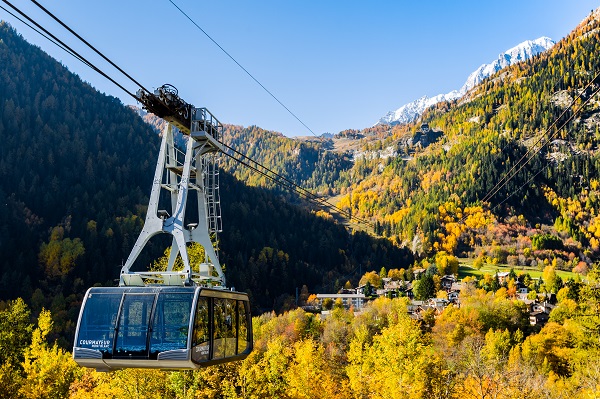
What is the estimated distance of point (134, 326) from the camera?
1155cm

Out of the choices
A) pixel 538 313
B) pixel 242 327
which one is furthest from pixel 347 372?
pixel 538 313

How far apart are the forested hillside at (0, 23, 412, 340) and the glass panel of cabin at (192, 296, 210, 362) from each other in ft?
254

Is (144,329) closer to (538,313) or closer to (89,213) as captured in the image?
(538,313)

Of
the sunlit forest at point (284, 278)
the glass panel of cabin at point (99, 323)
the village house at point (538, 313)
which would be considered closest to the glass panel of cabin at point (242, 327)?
the glass panel of cabin at point (99, 323)

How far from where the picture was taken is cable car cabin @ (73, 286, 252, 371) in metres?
11.3

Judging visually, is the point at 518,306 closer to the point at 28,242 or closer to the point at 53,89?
the point at 28,242

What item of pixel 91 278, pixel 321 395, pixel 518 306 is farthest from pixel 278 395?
pixel 91 278

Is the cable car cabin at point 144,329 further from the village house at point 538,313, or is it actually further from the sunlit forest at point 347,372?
the village house at point 538,313

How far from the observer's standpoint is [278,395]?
3188 centimetres

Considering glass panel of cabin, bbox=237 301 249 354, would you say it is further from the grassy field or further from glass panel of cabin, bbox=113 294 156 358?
the grassy field

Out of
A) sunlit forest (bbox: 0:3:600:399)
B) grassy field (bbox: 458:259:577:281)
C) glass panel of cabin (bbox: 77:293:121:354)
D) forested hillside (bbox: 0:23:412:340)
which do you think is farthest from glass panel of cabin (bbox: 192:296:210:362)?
grassy field (bbox: 458:259:577:281)

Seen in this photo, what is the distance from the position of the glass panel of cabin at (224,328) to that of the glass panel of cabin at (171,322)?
→ 1.16 meters

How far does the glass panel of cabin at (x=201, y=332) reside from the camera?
11.5 m

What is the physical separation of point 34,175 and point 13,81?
56441mm
